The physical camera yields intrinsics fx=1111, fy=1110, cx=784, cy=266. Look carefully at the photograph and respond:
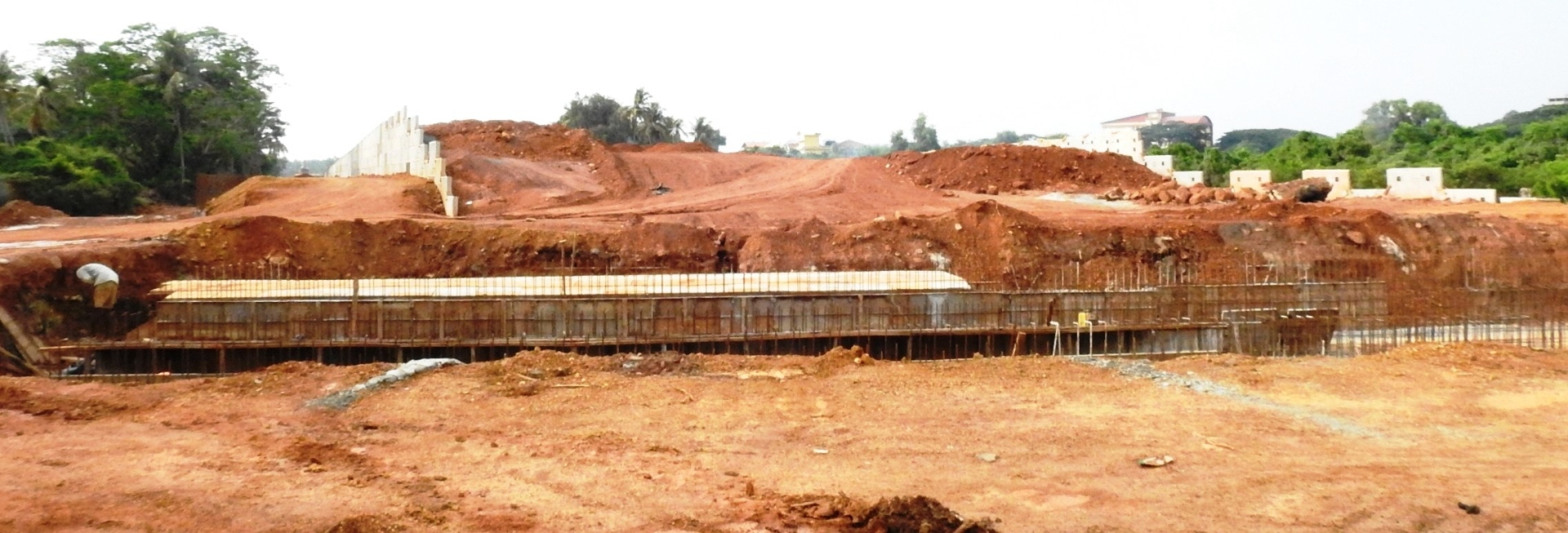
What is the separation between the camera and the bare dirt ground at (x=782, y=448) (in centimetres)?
641

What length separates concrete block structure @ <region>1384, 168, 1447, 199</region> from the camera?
3008cm

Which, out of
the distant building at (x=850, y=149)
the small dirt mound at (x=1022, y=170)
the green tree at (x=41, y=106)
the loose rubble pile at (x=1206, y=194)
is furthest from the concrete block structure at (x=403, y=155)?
the distant building at (x=850, y=149)

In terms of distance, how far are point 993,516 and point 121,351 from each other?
456 inches

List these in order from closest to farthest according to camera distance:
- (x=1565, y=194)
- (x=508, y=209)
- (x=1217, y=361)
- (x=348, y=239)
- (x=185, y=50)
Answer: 1. (x=1217, y=361)
2. (x=348, y=239)
3. (x=508, y=209)
4. (x=1565, y=194)
5. (x=185, y=50)

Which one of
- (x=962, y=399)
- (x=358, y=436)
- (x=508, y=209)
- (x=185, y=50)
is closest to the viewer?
(x=358, y=436)

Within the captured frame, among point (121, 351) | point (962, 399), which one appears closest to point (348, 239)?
point (121, 351)

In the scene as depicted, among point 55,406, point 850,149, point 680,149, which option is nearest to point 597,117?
point 680,149

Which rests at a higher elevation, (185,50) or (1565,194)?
(185,50)

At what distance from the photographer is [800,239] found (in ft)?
65.7

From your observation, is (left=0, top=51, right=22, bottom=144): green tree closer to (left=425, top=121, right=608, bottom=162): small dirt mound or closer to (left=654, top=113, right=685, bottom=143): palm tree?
(left=425, top=121, right=608, bottom=162): small dirt mound

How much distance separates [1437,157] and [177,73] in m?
42.8

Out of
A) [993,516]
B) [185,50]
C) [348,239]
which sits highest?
[185,50]

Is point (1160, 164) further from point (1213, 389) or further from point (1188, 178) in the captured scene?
point (1213, 389)

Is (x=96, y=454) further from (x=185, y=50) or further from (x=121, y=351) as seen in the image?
(x=185, y=50)
